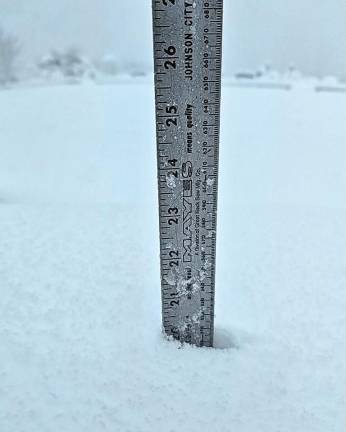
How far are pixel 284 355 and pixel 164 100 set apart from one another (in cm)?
87

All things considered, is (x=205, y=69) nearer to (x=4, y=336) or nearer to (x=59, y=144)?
(x=4, y=336)

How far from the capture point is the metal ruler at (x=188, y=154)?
4.25ft

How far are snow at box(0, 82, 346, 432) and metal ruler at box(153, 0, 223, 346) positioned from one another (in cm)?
13

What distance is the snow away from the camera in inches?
46.3

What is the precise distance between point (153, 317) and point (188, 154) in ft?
1.94

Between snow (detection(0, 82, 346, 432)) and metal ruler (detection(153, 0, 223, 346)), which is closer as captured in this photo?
snow (detection(0, 82, 346, 432))

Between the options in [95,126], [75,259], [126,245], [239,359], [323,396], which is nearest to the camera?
[323,396]

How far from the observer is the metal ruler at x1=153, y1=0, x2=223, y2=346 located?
1.30 m

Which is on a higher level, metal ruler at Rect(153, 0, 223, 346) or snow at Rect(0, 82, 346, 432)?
metal ruler at Rect(153, 0, 223, 346)

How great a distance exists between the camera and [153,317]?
5.27 ft

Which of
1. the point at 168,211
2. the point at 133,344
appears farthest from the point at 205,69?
the point at 133,344

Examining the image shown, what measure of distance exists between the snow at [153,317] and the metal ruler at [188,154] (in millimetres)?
134

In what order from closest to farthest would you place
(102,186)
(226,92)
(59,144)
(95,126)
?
(102,186)
(59,144)
(95,126)
(226,92)

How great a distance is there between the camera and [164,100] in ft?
4.41
